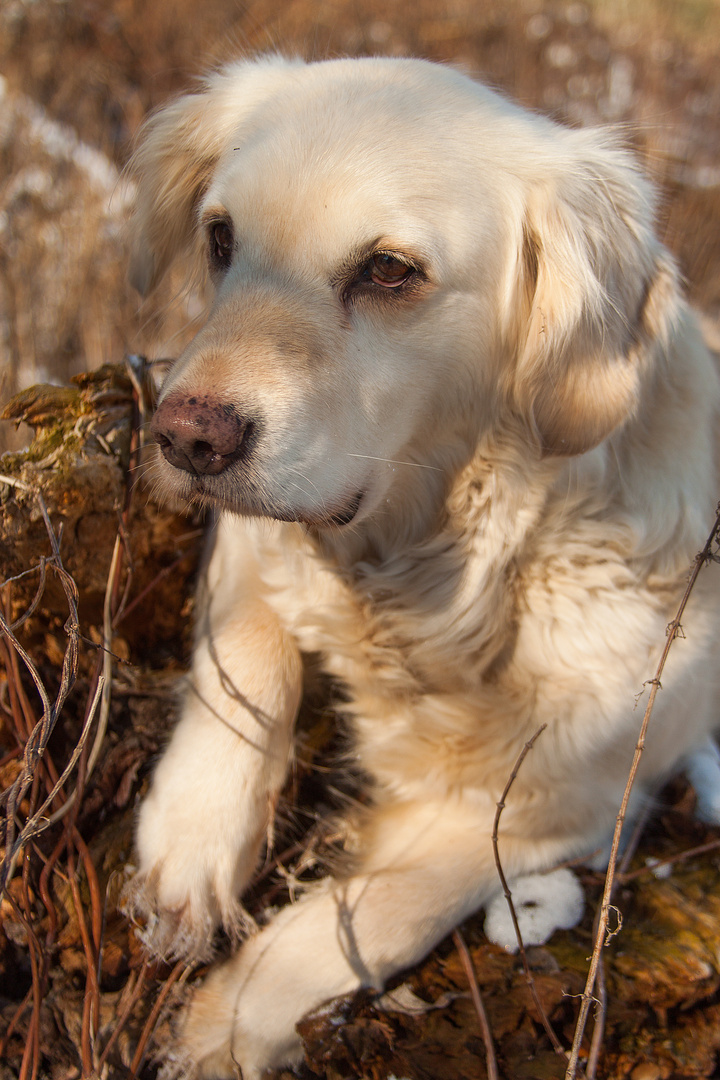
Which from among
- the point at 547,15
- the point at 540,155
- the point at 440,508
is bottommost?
the point at 440,508

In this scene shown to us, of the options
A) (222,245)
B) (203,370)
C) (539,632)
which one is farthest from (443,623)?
(222,245)

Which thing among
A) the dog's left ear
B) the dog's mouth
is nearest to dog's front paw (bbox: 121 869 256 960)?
the dog's mouth

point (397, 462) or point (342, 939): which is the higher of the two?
point (397, 462)

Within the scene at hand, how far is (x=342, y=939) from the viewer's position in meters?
1.70

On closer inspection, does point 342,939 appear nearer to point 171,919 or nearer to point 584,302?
point 171,919

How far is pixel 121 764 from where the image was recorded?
1932 mm

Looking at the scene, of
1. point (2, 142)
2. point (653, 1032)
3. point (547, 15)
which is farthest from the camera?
point (547, 15)

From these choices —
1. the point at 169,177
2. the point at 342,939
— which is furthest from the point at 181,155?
the point at 342,939

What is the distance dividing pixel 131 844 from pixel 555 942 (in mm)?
1008

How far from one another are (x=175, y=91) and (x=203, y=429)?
12.7ft

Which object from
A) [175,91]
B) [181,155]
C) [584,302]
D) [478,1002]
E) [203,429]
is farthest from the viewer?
[175,91]

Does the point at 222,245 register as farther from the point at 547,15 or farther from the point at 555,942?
the point at 547,15

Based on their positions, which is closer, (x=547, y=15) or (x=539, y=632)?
(x=539, y=632)

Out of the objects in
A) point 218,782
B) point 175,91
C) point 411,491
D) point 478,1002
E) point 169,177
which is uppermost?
point 175,91
